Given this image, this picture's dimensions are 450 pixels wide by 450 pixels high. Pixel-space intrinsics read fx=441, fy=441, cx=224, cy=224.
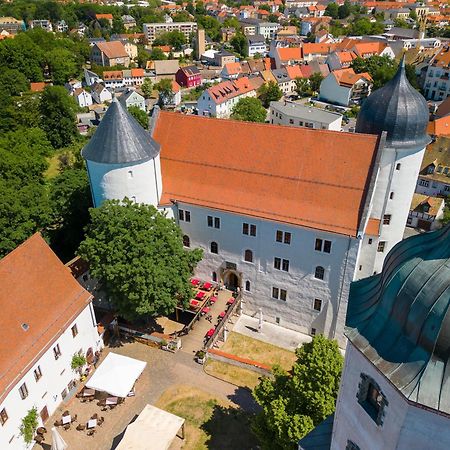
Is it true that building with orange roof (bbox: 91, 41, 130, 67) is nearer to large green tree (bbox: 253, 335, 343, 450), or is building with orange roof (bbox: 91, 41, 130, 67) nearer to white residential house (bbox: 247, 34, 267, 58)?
white residential house (bbox: 247, 34, 267, 58)

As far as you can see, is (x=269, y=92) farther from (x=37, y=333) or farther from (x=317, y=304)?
(x=37, y=333)

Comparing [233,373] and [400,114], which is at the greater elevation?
[400,114]

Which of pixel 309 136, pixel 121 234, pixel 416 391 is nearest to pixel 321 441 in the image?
pixel 416 391

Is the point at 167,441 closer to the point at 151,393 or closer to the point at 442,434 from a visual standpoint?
the point at 151,393

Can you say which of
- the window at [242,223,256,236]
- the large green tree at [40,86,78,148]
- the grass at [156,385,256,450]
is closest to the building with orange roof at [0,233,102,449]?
the grass at [156,385,256,450]

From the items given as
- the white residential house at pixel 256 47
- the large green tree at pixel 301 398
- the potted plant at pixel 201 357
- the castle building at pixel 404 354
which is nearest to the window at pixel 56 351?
the potted plant at pixel 201 357

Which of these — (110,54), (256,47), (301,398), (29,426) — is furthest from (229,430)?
(256,47)
